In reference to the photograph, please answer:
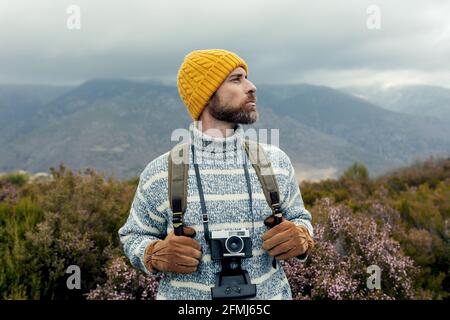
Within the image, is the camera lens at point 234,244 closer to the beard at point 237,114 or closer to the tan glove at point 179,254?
the tan glove at point 179,254

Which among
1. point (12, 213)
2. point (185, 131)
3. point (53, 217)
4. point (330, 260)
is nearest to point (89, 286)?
point (53, 217)

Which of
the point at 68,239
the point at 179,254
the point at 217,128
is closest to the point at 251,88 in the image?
the point at 217,128

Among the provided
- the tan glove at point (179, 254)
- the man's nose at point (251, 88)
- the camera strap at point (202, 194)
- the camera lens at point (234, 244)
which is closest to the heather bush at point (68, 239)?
the tan glove at point (179, 254)

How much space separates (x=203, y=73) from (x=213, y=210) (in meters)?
0.89

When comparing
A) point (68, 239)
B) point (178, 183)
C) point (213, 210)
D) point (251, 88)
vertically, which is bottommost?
point (68, 239)

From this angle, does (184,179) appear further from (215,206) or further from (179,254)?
(179,254)

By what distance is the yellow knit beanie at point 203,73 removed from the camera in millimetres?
2582

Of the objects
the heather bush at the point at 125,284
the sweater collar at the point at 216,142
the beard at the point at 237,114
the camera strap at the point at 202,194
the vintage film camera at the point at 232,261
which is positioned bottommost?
the heather bush at the point at 125,284

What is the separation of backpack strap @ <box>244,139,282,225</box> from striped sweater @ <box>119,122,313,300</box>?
0.03m

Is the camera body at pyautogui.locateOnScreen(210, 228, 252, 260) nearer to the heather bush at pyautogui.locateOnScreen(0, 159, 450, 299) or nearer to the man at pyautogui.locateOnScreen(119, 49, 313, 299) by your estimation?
the man at pyautogui.locateOnScreen(119, 49, 313, 299)

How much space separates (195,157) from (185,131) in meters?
0.42

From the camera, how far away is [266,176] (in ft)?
7.93

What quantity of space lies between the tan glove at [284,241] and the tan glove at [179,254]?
0.39 metres

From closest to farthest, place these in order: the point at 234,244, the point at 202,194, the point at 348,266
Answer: the point at 234,244
the point at 202,194
the point at 348,266
